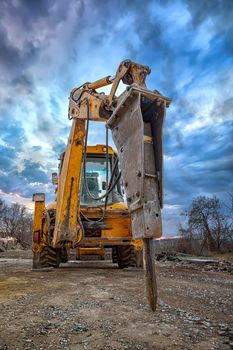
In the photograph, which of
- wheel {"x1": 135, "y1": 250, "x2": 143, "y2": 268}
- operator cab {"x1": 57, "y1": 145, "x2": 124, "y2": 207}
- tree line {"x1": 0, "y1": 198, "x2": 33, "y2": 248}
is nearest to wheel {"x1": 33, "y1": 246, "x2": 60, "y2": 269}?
operator cab {"x1": 57, "y1": 145, "x2": 124, "y2": 207}

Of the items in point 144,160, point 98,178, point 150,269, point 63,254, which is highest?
point 98,178

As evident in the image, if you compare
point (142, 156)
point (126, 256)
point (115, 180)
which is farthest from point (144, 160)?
point (126, 256)

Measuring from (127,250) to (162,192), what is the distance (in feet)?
20.1

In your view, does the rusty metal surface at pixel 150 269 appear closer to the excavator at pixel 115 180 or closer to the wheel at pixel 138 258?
the excavator at pixel 115 180

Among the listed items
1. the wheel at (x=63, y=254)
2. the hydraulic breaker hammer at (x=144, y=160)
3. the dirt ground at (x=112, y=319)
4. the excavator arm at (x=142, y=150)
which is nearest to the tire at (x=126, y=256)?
the wheel at (x=63, y=254)

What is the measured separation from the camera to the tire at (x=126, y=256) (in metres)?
9.12

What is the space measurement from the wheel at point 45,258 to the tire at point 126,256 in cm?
171

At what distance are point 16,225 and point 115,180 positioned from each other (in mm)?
34930

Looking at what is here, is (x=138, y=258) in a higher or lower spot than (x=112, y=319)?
higher

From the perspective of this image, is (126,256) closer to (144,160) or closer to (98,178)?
(98,178)

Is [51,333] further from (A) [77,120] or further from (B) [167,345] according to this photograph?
(A) [77,120]

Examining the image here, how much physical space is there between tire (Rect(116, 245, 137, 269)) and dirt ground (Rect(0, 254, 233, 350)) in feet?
12.1

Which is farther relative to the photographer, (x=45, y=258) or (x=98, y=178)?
(x=98, y=178)

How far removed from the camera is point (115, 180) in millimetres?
4176
